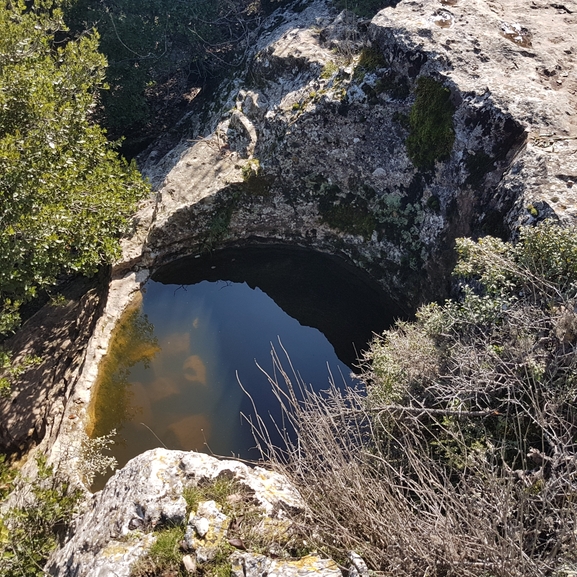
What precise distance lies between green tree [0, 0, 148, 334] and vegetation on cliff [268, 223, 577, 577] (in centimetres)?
521

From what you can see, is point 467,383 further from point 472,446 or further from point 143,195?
point 143,195

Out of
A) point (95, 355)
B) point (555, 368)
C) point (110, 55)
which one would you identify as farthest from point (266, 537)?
point (110, 55)

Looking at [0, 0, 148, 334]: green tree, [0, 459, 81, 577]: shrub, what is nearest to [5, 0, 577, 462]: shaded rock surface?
[0, 459, 81, 577]: shrub

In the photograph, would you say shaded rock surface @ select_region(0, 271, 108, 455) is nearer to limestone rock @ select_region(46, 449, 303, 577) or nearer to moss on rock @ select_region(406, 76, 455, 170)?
limestone rock @ select_region(46, 449, 303, 577)

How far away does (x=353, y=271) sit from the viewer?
1173 centimetres

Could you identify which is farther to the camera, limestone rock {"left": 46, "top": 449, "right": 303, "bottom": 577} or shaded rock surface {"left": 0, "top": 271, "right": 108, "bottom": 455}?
shaded rock surface {"left": 0, "top": 271, "right": 108, "bottom": 455}

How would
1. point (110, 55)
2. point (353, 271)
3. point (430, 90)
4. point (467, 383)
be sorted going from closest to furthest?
point (467, 383), point (430, 90), point (353, 271), point (110, 55)

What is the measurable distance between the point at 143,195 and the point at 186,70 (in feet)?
28.1

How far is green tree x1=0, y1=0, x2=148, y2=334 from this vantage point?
755 cm

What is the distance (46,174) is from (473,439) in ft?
26.3

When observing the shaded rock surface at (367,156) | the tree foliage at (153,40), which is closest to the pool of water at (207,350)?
the shaded rock surface at (367,156)

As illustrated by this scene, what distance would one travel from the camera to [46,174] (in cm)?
807

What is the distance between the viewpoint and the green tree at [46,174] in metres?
7.55

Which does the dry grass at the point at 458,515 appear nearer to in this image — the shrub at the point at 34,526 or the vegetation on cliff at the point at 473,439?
the vegetation on cliff at the point at 473,439
